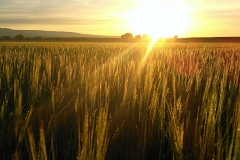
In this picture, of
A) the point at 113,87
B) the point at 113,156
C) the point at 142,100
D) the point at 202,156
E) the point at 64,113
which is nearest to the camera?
the point at 202,156

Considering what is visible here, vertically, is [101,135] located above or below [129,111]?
above

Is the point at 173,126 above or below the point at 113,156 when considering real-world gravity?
above

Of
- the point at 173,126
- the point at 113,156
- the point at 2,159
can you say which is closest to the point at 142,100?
the point at 113,156

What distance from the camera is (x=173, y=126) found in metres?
0.94

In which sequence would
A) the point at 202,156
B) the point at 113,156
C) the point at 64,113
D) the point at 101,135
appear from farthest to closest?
the point at 64,113, the point at 113,156, the point at 202,156, the point at 101,135

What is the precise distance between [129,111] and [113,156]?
30cm

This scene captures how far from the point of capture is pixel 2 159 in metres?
1.18

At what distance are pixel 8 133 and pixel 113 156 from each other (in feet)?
1.55

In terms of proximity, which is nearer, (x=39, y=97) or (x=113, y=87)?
(x=39, y=97)

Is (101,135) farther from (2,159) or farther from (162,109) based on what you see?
(2,159)

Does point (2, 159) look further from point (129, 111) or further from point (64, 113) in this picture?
point (129, 111)

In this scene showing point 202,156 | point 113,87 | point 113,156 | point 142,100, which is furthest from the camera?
point 113,87

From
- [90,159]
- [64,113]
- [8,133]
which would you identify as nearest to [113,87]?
[64,113]

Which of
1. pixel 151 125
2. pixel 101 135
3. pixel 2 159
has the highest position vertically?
pixel 101 135
